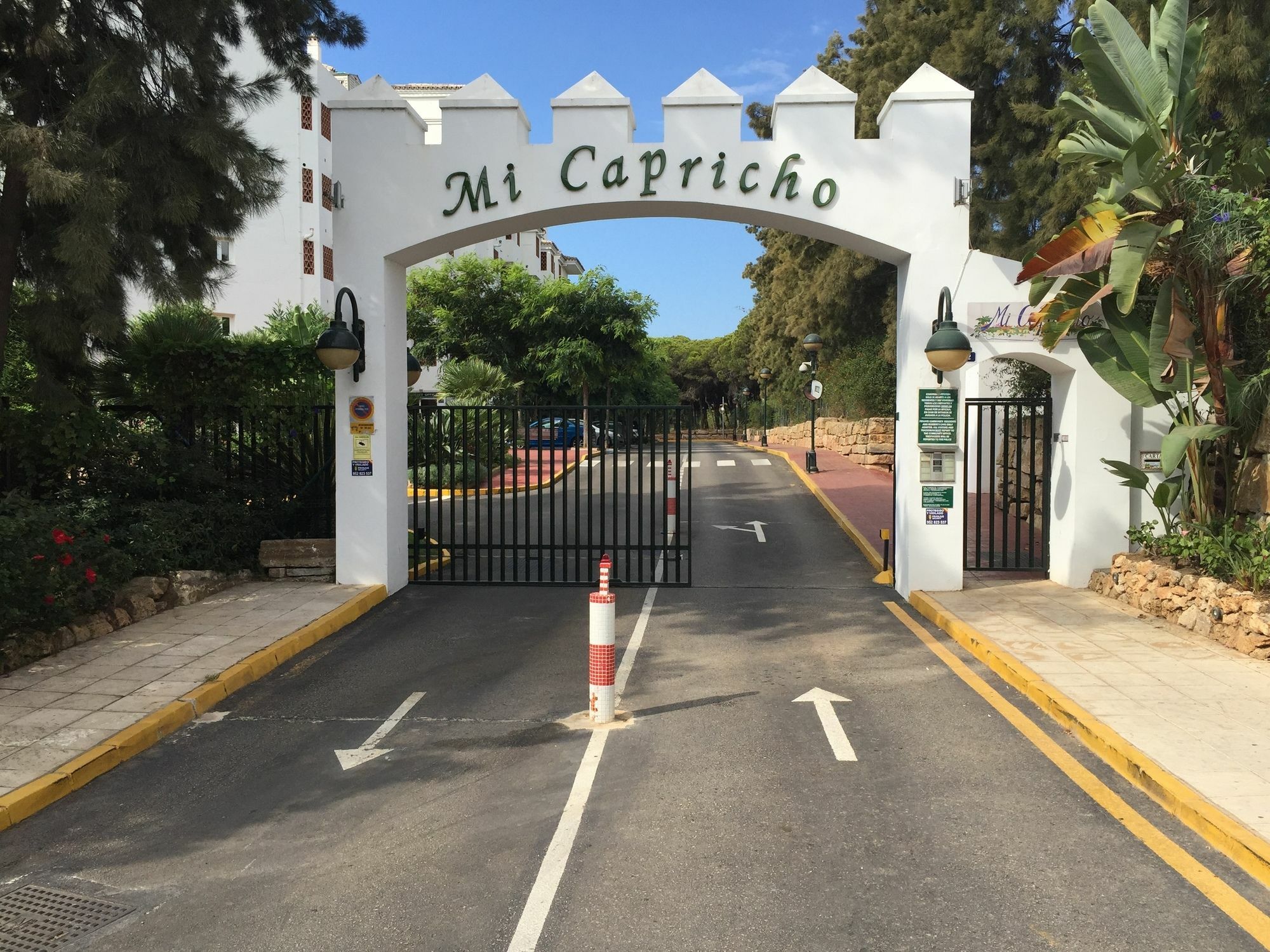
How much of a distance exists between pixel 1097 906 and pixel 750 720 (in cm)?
287

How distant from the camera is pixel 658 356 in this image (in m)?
63.4

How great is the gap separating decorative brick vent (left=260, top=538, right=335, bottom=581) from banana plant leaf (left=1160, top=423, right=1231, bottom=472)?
9.02 m

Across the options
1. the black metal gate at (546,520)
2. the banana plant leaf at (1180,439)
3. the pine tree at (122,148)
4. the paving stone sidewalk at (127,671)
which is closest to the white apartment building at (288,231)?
the black metal gate at (546,520)

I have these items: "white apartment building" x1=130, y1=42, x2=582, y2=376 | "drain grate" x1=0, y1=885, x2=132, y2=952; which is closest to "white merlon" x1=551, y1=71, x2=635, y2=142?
"drain grate" x1=0, y1=885, x2=132, y2=952

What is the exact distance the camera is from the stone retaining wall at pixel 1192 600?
8016 millimetres

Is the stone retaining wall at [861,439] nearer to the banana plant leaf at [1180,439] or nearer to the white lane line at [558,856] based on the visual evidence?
the banana plant leaf at [1180,439]

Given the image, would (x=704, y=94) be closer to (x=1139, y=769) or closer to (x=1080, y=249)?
(x=1080, y=249)

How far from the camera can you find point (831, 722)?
22.0ft

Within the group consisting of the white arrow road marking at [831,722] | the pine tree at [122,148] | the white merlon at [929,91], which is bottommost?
the white arrow road marking at [831,722]

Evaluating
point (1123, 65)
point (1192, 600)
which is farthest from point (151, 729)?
point (1123, 65)

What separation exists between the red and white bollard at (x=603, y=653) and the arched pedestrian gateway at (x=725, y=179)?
5.59 metres

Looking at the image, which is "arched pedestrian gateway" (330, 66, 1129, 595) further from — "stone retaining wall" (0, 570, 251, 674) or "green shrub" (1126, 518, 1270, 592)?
"stone retaining wall" (0, 570, 251, 674)

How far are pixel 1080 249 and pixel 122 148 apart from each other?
8.94 meters

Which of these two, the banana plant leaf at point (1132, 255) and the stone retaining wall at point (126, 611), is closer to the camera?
the stone retaining wall at point (126, 611)
